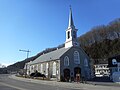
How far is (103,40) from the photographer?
128m

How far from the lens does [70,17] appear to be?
219ft

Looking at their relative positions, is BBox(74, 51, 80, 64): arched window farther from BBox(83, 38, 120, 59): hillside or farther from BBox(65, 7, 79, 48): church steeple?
BBox(83, 38, 120, 59): hillside

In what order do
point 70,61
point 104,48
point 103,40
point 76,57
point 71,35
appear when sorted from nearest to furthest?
point 70,61 < point 71,35 < point 76,57 < point 104,48 < point 103,40

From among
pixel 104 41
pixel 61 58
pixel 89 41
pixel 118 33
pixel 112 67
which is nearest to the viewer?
pixel 112 67

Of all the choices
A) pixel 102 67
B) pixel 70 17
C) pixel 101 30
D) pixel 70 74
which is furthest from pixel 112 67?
pixel 101 30

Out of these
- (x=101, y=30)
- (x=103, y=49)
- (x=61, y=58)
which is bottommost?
(x=61, y=58)

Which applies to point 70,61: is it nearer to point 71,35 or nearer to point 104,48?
point 71,35

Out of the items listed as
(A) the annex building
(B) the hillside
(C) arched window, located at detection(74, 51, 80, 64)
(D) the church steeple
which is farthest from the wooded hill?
(D) the church steeple

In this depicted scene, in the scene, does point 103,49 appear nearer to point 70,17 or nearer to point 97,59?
point 97,59

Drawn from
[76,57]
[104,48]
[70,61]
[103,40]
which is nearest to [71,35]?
[76,57]

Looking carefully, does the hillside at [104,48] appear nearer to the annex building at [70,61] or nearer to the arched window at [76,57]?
the annex building at [70,61]

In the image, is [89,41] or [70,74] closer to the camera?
[70,74]

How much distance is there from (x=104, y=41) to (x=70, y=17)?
207ft

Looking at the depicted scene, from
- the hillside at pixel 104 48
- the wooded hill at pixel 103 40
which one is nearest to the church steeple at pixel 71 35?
the wooded hill at pixel 103 40
